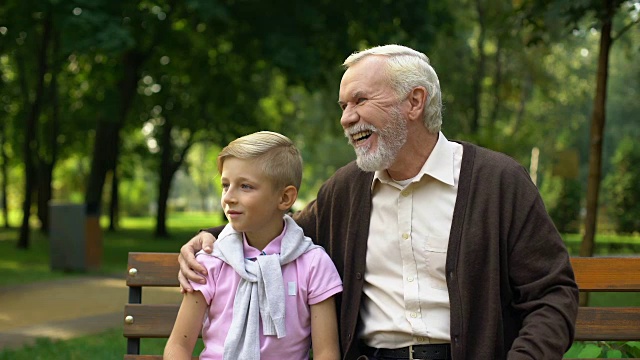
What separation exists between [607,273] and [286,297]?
4.46ft

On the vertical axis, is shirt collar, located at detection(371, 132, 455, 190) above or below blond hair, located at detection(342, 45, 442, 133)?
below

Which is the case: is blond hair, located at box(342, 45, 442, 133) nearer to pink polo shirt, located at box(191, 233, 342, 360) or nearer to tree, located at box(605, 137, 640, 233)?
pink polo shirt, located at box(191, 233, 342, 360)

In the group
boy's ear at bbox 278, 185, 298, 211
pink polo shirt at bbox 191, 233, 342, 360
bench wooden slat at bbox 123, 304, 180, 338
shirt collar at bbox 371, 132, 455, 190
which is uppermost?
shirt collar at bbox 371, 132, 455, 190

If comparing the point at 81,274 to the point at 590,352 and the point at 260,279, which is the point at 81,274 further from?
the point at 260,279

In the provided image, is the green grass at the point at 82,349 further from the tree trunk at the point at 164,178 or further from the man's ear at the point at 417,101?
the tree trunk at the point at 164,178

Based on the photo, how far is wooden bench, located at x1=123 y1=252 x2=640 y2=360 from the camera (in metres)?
3.72

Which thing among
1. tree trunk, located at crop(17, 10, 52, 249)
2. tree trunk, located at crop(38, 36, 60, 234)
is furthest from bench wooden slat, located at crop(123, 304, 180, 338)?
tree trunk, located at crop(38, 36, 60, 234)

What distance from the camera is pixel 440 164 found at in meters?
3.38

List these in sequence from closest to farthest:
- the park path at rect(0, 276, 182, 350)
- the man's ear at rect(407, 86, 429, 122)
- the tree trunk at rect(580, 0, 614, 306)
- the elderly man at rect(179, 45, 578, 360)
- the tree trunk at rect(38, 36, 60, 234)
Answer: the elderly man at rect(179, 45, 578, 360), the man's ear at rect(407, 86, 429, 122), the tree trunk at rect(580, 0, 614, 306), the park path at rect(0, 276, 182, 350), the tree trunk at rect(38, 36, 60, 234)

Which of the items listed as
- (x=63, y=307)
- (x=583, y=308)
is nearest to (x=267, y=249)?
(x=583, y=308)

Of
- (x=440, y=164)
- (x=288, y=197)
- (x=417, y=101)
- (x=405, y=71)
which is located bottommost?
(x=288, y=197)

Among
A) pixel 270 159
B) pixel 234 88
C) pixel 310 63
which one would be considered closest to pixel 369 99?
pixel 270 159

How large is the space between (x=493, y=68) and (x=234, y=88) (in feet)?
31.6

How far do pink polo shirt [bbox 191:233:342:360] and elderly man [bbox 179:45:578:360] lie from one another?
0.08m
